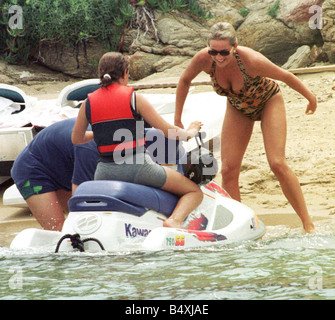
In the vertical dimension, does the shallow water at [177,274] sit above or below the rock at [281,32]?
below

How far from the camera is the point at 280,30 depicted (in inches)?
516

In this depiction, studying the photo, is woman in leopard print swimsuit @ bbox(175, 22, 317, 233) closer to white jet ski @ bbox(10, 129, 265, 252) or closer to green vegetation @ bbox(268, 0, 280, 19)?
white jet ski @ bbox(10, 129, 265, 252)

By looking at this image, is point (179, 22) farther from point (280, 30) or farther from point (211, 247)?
point (211, 247)

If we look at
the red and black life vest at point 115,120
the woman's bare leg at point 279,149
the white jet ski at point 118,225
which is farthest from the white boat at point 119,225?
the woman's bare leg at point 279,149

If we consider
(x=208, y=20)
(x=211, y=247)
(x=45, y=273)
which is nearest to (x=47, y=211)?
(x=45, y=273)

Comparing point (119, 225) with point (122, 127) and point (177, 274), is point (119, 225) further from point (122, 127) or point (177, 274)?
point (122, 127)

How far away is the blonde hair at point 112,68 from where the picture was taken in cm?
381

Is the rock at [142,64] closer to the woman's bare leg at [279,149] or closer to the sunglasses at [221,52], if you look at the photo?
the woman's bare leg at [279,149]

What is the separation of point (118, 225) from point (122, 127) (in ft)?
1.94

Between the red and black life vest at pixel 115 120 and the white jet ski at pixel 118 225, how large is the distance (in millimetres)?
236

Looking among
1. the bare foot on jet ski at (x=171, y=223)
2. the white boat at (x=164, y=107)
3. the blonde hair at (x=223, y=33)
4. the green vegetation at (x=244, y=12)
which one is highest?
the green vegetation at (x=244, y=12)

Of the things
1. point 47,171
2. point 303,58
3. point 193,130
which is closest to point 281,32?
point 303,58
